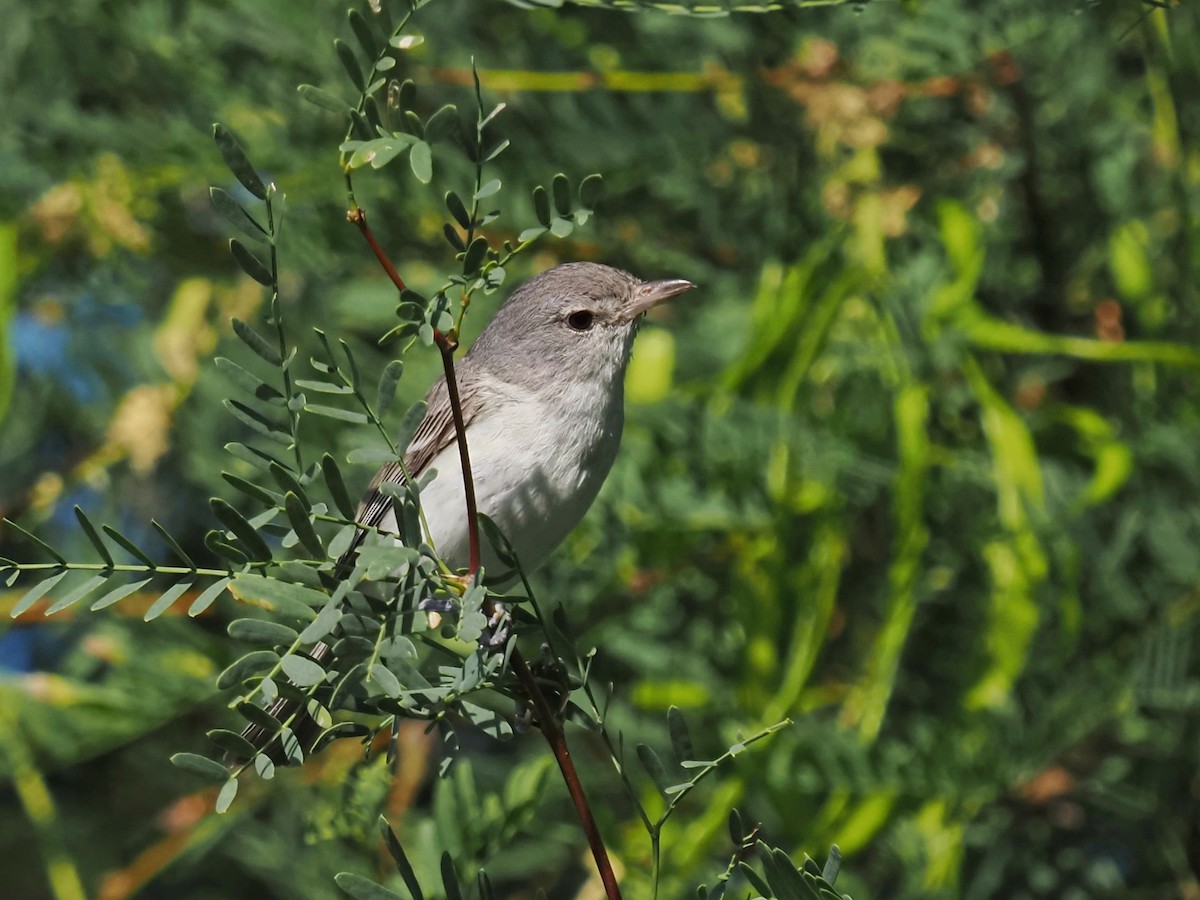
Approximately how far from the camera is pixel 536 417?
214 cm

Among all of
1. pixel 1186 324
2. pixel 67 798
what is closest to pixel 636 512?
pixel 1186 324

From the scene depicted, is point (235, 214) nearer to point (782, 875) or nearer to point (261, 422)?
point (261, 422)

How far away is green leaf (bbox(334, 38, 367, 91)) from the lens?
39.0 inches

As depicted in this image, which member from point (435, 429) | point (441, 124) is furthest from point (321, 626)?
point (435, 429)

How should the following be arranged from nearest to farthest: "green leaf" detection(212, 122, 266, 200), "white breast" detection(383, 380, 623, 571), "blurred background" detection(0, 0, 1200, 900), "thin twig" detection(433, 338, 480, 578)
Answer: "green leaf" detection(212, 122, 266, 200) → "thin twig" detection(433, 338, 480, 578) → "white breast" detection(383, 380, 623, 571) → "blurred background" detection(0, 0, 1200, 900)

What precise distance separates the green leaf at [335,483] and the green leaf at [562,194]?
0.26m

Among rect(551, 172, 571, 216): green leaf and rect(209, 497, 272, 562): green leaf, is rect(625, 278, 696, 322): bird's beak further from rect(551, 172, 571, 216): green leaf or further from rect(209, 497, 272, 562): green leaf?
rect(209, 497, 272, 562): green leaf

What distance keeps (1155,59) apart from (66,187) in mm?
A: 1936

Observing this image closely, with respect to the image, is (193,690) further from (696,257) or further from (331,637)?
(331,637)

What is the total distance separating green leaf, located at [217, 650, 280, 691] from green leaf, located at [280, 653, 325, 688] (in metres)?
0.02

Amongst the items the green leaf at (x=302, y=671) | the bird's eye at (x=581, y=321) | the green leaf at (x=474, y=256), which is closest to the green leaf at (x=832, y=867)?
the green leaf at (x=302, y=671)

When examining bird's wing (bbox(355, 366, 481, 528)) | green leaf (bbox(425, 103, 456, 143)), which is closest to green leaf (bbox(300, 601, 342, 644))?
green leaf (bbox(425, 103, 456, 143))

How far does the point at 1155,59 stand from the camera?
236 centimetres

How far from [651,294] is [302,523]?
118cm
